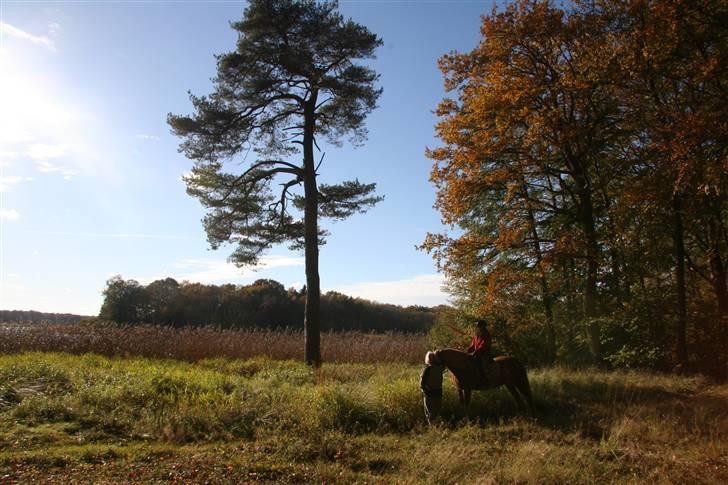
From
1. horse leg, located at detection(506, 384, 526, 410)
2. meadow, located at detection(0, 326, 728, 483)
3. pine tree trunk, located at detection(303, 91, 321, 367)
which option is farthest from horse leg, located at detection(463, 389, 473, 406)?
pine tree trunk, located at detection(303, 91, 321, 367)

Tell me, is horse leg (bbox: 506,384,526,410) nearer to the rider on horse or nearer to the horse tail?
the horse tail

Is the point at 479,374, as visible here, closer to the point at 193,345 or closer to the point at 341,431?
the point at 341,431

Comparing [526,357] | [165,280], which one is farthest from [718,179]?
[165,280]

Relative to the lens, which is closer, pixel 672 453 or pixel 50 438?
pixel 672 453

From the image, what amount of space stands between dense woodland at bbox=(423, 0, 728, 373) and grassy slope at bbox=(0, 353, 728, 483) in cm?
317

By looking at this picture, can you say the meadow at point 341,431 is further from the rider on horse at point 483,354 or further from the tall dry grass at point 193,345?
the tall dry grass at point 193,345

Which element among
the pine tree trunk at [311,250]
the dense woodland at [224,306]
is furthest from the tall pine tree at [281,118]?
the dense woodland at [224,306]

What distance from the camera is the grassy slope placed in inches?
264

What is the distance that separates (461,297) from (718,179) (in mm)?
10216

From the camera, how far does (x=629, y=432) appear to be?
27.2ft

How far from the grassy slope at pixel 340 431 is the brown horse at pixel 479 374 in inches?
21.0

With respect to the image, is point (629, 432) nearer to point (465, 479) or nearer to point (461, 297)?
point (465, 479)

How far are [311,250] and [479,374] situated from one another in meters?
8.42

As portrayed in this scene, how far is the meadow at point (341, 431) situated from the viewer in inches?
263
